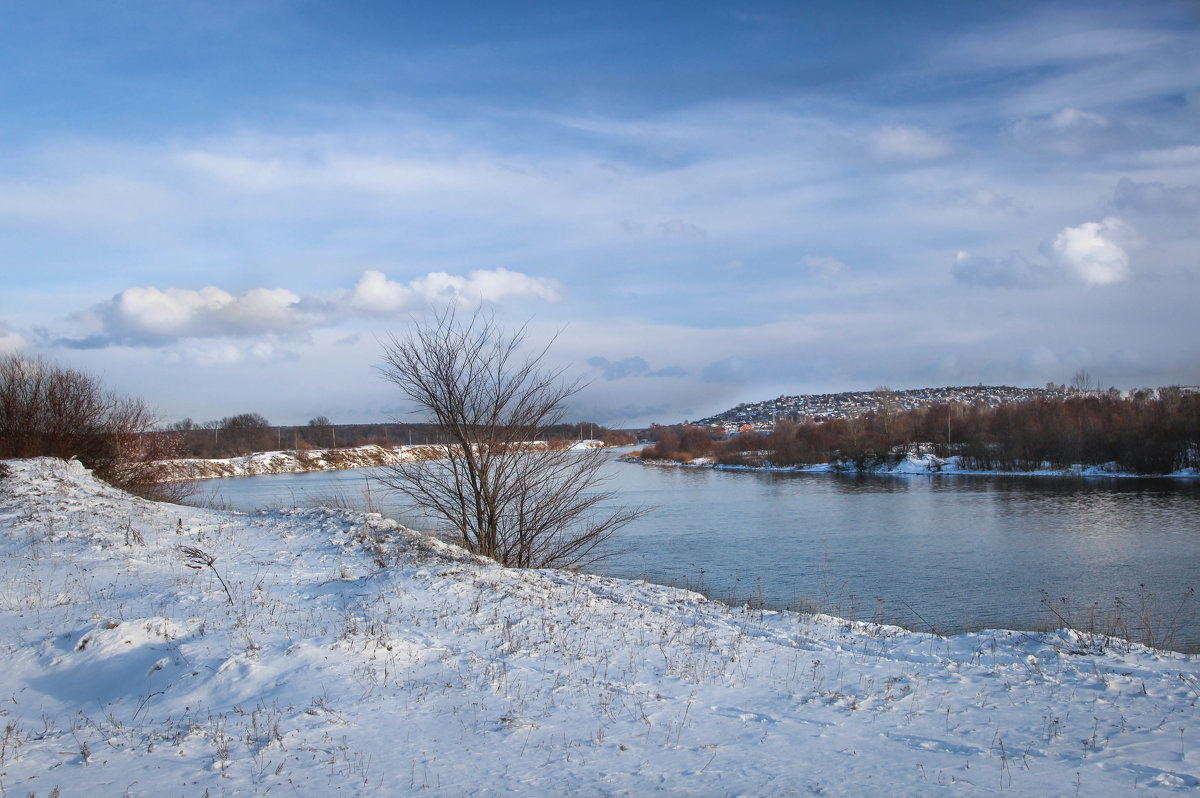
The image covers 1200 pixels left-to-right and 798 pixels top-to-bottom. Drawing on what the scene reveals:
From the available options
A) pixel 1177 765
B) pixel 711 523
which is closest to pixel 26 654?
pixel 1177 765

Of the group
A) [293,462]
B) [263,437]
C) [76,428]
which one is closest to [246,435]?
[263,437]

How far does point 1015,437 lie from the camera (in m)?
55.4

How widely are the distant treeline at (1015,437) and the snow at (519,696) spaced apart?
49792mm

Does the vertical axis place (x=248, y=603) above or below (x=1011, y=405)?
below

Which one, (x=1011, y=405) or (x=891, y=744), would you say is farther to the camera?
(x=1011, y=405)

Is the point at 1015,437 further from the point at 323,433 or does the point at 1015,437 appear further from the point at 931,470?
the point at 323,433

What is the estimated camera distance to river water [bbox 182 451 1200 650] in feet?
46.8

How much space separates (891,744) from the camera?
5.40 meters

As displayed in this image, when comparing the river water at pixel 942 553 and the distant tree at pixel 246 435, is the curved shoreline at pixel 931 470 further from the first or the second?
the distant tree at pixel 246 435

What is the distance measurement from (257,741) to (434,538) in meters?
9.00

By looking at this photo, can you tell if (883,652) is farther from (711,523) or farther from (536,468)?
(711,523)

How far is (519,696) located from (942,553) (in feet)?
60.8

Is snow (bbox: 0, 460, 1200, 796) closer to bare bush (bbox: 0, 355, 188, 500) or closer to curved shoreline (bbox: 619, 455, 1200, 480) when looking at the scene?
bare bush (bbox: 0, 355, 188, 500)

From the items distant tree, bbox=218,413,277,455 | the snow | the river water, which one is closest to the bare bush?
the river water
